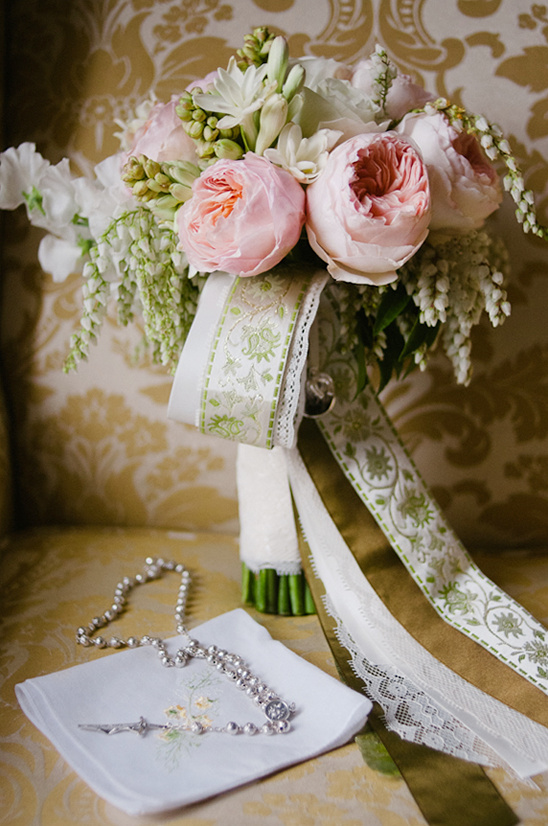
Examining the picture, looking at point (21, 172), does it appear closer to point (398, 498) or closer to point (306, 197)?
point (306, 197)

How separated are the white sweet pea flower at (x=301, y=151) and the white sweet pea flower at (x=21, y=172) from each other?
0.34 m

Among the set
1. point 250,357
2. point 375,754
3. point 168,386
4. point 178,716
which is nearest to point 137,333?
point 168,386

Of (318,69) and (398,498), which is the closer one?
(318,69)

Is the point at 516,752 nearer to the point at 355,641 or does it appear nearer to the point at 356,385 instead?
the point at 355,641

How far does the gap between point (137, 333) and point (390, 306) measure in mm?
485

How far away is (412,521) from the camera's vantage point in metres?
0.86

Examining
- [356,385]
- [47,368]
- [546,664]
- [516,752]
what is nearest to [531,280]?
[356,385]

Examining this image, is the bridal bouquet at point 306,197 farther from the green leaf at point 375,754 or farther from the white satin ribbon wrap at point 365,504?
the green leaf at point 375,754

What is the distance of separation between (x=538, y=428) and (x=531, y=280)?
0.78 feet

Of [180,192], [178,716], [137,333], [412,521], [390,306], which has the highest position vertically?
[180,192]

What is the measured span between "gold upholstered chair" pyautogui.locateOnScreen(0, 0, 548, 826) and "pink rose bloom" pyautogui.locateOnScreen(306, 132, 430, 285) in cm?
42

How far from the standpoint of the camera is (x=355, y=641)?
79cm

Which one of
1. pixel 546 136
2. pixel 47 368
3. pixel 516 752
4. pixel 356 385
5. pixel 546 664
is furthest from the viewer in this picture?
pixel 47 368

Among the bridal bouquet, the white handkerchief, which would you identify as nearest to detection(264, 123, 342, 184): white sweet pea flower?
the bridal bouquet
